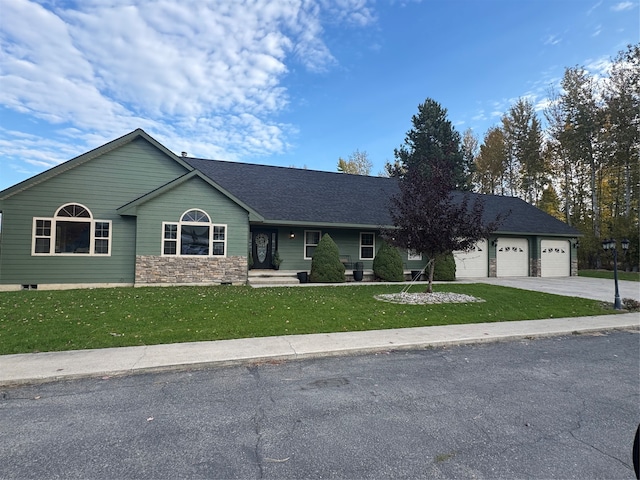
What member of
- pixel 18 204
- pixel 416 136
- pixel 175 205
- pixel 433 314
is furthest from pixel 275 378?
pixel 416 136

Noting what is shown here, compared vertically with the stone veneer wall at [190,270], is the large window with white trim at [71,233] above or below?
above

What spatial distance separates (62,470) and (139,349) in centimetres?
290

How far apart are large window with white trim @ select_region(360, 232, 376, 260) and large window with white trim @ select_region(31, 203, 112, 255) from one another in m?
11.0

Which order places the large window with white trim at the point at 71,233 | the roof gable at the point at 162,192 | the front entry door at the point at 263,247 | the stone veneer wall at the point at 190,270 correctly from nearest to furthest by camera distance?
the large window with white trim at the point at 71,233
the roof gable at the point at 162,192
the stone veneer wall at the point at 190,270
the front entry door at the point at 263,247

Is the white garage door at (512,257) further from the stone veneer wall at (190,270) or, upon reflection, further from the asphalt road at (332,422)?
the asphalt road at (332,422)

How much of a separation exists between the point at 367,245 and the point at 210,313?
10.5m

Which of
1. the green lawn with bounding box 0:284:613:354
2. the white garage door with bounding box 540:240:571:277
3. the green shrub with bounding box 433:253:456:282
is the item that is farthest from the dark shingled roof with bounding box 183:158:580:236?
the green lawn with bounding box 0:284:613:354

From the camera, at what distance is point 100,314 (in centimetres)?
719

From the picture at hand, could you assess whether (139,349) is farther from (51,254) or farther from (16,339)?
(51,254)

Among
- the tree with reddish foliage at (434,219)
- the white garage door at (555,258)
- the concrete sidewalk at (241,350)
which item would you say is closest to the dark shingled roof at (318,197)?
the white garage door at (555,258)

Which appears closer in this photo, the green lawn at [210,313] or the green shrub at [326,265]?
the green lawn at [210,313]

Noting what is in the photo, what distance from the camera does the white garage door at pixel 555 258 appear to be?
1942 cm

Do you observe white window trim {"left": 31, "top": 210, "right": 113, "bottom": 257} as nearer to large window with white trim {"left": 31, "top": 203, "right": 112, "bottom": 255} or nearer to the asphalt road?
large window with white trim {"left": 31, "top": 203, "right": 112, "bottom": 255}

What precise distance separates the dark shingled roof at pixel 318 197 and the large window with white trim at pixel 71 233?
17.1 ft
